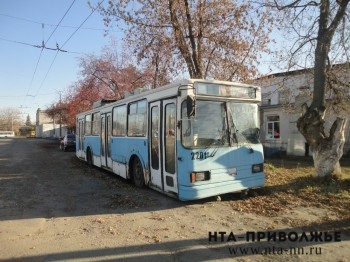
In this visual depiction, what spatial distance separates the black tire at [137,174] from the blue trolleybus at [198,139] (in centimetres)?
3

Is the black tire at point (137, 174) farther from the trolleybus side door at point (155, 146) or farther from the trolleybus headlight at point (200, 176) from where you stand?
the trolleybus headlight at point (200, 176)

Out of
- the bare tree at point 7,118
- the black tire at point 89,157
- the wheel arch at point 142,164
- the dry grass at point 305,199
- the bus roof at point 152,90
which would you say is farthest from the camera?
the bare tree at point 7,118

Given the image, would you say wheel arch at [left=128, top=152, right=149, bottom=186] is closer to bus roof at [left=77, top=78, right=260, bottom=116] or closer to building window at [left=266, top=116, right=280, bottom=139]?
bus roof at [left=77, top=78, right=260, bottom=116]

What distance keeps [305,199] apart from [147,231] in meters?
4.49

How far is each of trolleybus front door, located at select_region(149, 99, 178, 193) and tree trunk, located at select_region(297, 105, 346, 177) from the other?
480cm

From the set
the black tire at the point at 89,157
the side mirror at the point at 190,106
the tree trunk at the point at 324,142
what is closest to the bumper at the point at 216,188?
the side mirror at the point at 190,106

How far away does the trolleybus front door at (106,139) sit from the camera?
46.6 ft

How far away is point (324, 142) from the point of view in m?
11.2

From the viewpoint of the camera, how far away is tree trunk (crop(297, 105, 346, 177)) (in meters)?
11.0

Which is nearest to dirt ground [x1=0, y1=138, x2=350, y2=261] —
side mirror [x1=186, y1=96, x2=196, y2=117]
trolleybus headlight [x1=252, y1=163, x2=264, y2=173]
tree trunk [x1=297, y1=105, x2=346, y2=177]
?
trolleybus headlight [x1=252, y1=163, x2=264, y2=173]

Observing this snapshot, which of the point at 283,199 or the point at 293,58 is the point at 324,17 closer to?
the point at 293,58

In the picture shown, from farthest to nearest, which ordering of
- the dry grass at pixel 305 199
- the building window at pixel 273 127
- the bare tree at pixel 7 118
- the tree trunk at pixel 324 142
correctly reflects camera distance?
the bare tree at pixel 7 118 < the building window at pixel 273 127 < the tree trunk at pixel 324 142 < the dry grass at pixel 305 199

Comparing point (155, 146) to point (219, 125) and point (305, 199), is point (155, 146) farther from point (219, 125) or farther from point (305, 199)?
point (305, 199)

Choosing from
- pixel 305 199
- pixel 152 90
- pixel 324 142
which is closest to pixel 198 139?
pixel 152 90
